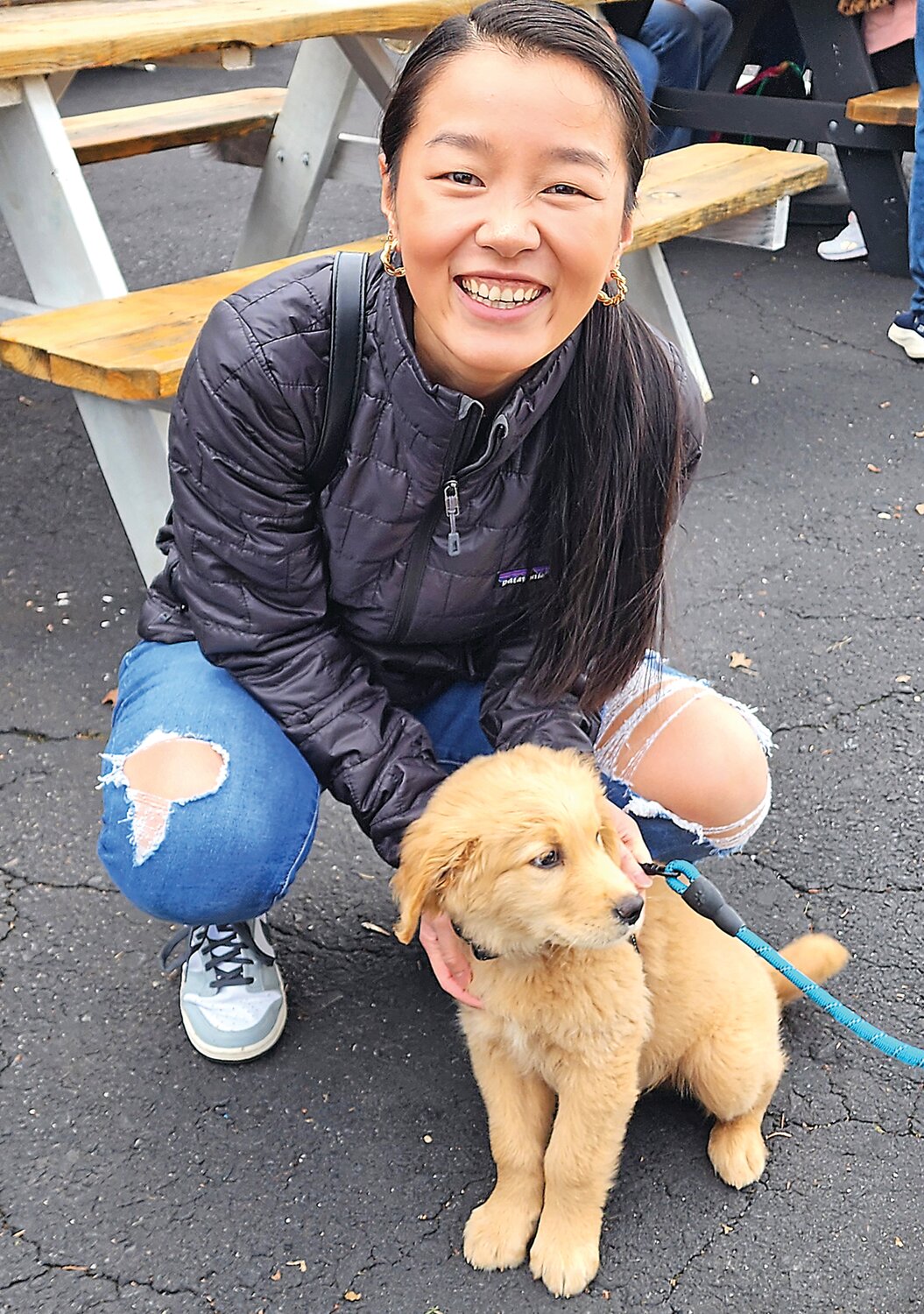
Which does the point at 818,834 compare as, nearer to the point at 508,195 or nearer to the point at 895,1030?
the point at 895,1030

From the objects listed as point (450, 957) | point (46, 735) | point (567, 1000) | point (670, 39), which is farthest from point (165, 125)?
point (567, 1000)

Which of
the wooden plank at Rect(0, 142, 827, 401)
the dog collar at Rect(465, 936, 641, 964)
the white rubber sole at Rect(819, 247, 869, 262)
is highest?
the wooden plank at Rect(0, 142, 827, 401)

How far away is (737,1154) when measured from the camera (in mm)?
1893

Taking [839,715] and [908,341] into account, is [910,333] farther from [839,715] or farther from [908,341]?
[839,715]

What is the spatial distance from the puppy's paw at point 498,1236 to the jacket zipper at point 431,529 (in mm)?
880

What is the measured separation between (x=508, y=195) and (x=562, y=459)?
1.52 ft

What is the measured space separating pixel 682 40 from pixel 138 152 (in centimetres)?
291

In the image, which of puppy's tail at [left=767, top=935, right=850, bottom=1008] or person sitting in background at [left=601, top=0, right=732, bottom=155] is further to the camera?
person sitting in background at [left=601, top=0, right=732, bottom=155]

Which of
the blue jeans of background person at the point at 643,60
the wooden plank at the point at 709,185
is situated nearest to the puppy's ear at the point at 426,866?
the wooden plank at the point at 709,185

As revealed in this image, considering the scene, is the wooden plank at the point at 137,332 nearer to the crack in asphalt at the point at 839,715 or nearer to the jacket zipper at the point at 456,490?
the jacket zipper at the point at 456,490

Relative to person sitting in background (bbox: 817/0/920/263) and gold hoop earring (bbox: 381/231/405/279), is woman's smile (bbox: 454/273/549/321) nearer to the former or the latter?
gold hoop earring (bbox: 381/231/405/279)

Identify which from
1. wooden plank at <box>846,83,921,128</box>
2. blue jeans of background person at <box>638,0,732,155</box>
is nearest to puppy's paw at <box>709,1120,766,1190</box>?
wooden plank at <box>846,83,921,128</box>

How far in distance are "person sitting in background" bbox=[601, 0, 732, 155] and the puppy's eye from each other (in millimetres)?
4881

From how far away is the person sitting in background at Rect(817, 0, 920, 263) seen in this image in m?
5.12
